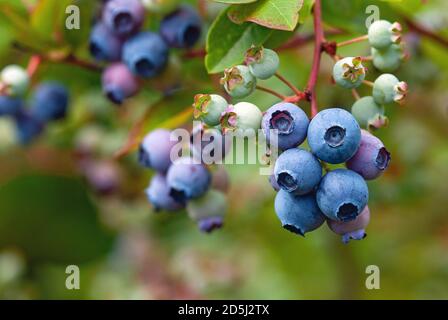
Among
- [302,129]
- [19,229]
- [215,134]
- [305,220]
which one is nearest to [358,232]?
[305,220]

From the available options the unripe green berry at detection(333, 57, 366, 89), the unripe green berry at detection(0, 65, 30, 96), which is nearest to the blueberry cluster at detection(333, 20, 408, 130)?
the unripe green berry at detection(333, 57, 366, 89)

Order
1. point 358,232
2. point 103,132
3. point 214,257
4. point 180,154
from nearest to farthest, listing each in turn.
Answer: point 358,232
point 180,154
point 103,132
point 214,257

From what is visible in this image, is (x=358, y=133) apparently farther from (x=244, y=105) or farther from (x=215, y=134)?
(x=215, y=134)

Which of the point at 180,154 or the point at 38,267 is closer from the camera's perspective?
the point at 180,154

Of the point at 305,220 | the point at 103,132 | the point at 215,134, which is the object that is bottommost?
the point at 305,220

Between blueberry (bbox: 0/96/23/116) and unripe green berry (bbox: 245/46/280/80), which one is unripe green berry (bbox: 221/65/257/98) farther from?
blueberry (bbox: 0/96/23/116)

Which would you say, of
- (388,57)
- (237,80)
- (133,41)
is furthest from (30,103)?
(388,57)
